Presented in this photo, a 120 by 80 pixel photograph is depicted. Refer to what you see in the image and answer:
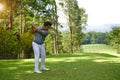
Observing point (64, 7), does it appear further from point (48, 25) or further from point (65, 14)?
point (48, 25)

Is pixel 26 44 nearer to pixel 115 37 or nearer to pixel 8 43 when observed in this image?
pixel 8 43

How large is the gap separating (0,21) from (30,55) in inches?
737

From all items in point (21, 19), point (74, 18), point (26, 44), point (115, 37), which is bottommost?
point (26, 44)

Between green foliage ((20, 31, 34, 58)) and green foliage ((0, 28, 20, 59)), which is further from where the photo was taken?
green foliage ((20, 31, 34, 58))

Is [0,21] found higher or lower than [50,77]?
higher

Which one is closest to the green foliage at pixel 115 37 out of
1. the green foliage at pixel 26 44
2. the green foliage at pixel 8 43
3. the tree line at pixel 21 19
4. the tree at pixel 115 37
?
the tree at pixel 115 37

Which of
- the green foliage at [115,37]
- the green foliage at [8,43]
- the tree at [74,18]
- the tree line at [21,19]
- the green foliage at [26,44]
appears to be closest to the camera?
the green foliage at [8,43]

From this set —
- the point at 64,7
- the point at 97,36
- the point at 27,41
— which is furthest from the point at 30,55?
the point at 97,36

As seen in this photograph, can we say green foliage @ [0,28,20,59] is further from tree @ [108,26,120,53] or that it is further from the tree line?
tree @ [108,26,120,53]

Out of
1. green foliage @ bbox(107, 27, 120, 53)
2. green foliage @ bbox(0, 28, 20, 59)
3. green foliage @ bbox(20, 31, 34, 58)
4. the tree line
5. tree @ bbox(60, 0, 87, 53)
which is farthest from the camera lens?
green foliage @ bbox(107, 27, 120, 53)

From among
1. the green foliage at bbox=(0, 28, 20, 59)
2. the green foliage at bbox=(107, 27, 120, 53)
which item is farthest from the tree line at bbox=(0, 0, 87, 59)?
the green foliage at bbox=(107, 27, 120, 53)

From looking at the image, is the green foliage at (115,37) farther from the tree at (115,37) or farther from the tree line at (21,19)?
the tree line at (21,19)

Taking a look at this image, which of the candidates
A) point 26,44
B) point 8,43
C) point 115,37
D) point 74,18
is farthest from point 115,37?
point 8,43

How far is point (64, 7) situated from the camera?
6025 cm
